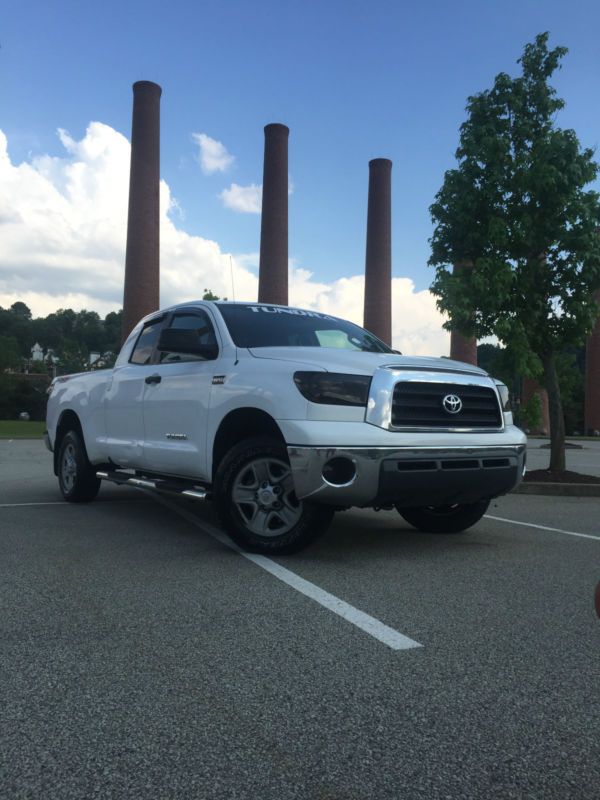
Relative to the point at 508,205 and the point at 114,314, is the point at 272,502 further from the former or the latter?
the point at 114,314

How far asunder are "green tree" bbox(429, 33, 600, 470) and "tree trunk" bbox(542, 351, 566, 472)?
2 centimetres

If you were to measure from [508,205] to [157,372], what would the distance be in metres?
7.68

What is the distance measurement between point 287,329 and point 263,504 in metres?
1.80

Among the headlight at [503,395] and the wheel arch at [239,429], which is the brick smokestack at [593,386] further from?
the wheel arch at [239,429]

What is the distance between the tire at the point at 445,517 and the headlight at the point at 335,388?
1919mm

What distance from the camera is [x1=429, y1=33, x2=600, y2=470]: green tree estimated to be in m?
11.1

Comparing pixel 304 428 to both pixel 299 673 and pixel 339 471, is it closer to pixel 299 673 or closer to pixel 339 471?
pixel 339 471

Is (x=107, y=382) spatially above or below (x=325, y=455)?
above

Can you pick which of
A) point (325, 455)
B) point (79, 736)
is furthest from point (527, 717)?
point (325, 455)

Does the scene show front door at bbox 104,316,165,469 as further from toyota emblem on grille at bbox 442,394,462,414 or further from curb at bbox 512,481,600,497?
curb at bbox 512,481,600,497

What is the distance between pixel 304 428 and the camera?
4.74m

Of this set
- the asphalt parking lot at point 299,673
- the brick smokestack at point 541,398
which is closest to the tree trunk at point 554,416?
the asphalt parking lot at point 299,673

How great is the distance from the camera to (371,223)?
4831 cm

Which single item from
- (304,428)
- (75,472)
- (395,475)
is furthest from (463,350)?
(304,428)
